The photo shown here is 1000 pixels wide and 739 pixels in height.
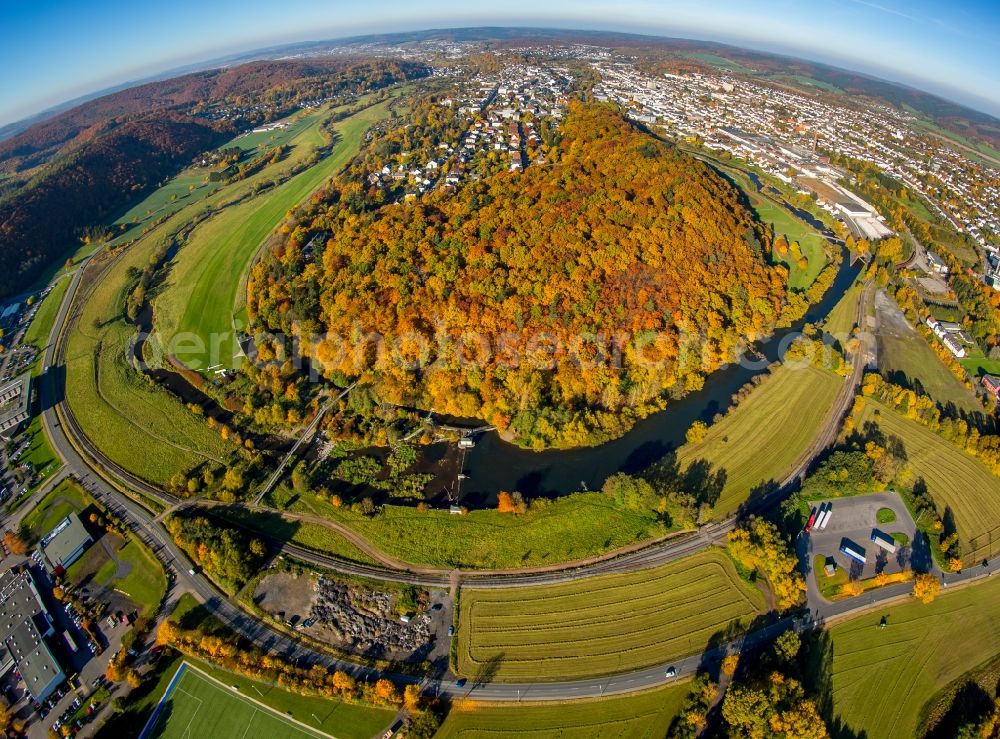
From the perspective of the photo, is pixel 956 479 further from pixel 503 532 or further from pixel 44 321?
pixel 44 321

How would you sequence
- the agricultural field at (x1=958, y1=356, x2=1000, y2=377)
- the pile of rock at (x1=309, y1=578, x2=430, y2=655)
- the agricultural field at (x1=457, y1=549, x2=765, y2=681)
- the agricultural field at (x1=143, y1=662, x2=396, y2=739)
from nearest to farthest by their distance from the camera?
the agricultural field at (x1=143, y1=662, x2=396, y2=739) → the agricultural field at (x1=457, y1=549, x2=765, y2=681) → the pile of rock at (x1=309, y1=578, x2=430, y2=655) → the agricultural field at (x1=958, y1=356, x2=1000, y2=377)

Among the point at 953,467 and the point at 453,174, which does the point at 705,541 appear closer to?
the point at 953,467

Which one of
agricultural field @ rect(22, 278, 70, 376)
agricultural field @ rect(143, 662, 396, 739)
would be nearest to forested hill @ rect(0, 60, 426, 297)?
agricultural field @ rect(22, 278, 70, 376)

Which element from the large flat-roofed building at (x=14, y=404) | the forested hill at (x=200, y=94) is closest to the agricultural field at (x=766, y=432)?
the large flat-roofed building at (x=14, y=404)

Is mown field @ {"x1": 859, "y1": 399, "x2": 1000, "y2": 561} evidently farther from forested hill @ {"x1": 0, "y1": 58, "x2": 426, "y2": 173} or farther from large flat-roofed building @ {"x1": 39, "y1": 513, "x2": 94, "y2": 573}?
forested hill @ {"x1": 0, "y1": 58, "x2": 426, "y2": 173}

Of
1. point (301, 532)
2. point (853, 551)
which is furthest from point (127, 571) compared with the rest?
point (853, 551)

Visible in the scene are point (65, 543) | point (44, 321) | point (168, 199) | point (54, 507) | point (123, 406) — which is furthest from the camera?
point (168, 199)
